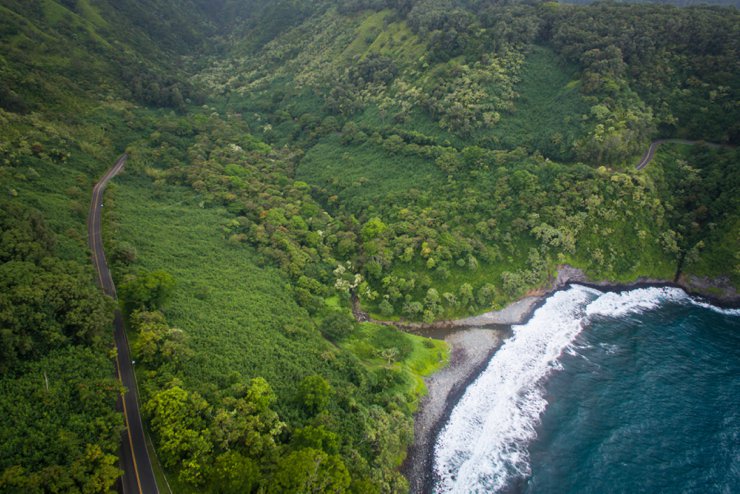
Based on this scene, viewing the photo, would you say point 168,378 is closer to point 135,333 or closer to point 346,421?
point 135,333

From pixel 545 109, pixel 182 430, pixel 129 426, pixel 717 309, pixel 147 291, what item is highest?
pixel 545 109

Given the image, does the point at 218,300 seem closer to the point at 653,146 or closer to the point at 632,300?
the point at 632,300

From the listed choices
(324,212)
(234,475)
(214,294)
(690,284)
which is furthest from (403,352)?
(690,284)

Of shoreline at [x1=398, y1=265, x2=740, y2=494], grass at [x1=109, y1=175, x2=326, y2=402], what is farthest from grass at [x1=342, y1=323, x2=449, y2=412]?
grass at [x1=109, y1=175, x2=326, y2=402]

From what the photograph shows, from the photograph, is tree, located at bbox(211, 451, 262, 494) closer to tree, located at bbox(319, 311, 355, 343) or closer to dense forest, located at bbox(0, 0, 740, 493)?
dense forest, located at bbox(0, 0, 740, 493)

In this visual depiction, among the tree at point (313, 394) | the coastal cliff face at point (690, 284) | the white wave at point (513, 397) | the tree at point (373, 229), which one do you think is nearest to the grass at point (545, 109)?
the coastal cliff face at point (690, 284)

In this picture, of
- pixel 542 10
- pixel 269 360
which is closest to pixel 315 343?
pixel 269 360
